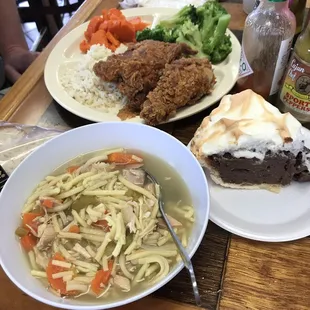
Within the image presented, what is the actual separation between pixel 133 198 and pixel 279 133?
1.53 feet

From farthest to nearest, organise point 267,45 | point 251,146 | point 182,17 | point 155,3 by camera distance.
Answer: point 155,3, point 182,17, point 267,45, point 251,146

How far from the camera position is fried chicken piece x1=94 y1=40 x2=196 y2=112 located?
151 centimetres

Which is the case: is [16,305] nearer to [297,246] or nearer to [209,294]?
[209,294]

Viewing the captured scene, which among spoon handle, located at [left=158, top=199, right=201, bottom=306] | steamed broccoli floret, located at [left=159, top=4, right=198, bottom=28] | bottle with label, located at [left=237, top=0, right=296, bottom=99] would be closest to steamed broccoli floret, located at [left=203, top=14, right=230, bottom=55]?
steamed broccoli floret, located at [left=159, top=4, right=198, bottom=28]

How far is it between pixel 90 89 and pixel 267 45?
74 centimetres

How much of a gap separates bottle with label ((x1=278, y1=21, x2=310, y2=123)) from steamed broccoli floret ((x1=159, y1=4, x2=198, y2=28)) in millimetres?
702

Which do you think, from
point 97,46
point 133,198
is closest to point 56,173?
point 133,198

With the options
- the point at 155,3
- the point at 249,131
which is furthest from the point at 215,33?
the point at 249,131

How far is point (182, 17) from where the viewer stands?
1896mm

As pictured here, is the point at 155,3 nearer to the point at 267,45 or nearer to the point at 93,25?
the point at 93,25

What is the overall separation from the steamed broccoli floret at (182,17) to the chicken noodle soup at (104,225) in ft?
2.95

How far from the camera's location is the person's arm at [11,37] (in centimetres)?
262

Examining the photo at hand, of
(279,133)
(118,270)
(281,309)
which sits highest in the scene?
(279,133)

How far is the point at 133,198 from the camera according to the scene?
1160 millimetres
